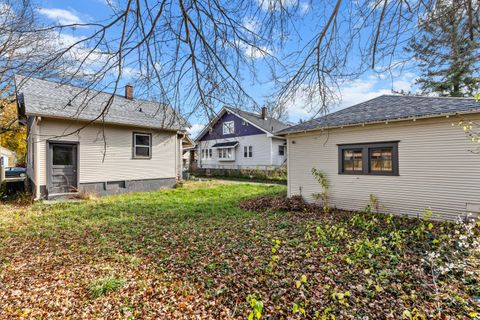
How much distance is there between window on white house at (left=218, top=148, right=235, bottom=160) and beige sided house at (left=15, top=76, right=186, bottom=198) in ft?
36.2

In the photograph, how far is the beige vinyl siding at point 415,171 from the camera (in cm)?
598

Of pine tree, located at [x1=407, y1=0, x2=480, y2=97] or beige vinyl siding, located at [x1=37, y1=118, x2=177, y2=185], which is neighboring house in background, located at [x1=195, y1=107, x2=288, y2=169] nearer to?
beige vinyl siding, located at [x1=37, y1=118, x2=177, y2=185]

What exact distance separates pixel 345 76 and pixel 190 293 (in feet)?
11.6

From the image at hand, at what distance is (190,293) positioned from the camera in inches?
123

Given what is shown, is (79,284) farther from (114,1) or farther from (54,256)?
(114,1)

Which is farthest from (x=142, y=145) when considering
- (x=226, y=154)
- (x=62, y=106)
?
(x=226, y=154)

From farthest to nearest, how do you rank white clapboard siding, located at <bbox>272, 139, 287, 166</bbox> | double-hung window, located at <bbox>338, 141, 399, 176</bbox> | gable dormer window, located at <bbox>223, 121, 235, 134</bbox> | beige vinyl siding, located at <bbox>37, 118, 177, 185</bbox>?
white clapboard siding, located at <bbox>272, 139, 287, 166</bbox>
beige vinyl siding, located at <bbox>37, 118, 177, 185</bbox>
double-hung window, located at <bbox>338, 141, 399, 176</bbox>
gable dormer window, located at <bbox>223, 121, 235, 134</bbox>

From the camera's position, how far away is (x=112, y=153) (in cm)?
1062

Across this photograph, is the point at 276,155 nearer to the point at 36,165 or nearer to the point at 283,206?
the point at 283,206

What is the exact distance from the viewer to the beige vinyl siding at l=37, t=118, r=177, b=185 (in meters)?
8.94

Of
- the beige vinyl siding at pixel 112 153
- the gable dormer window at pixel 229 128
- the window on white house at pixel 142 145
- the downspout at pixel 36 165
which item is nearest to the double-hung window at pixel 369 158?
the gable dormer window at pixel 229 128

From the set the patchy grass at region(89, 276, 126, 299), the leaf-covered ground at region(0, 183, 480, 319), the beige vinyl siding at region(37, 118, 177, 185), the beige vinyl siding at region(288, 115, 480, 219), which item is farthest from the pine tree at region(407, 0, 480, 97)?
the beige vinyl siding at region(37, 118, 177, 185)

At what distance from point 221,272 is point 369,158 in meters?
5.97

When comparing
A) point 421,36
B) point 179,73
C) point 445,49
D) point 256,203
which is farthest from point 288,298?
point 256,203
